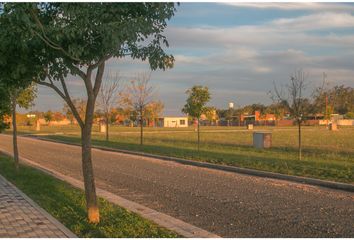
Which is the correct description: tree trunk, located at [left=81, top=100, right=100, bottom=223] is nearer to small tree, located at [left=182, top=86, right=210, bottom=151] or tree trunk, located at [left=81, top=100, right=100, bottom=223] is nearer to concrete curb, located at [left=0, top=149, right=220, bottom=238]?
concrete curb, located at [left=0, top=149, right=220, bottom=238]

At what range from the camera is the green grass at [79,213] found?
→ 6.61 m

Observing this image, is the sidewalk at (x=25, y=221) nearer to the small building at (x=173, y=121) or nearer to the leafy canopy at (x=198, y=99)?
the leafy canopy at (x=198, y=99)

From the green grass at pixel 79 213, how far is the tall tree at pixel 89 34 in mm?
393

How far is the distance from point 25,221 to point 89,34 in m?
3.04

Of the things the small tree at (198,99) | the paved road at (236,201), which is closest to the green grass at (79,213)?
the paved road at (236,201)

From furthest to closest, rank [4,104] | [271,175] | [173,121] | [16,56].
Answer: [173,121] → [4,104] → [271,175] → [16,56]

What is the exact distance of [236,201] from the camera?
383 inches

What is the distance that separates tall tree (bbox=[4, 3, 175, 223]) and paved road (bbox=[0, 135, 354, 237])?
220 centimetres

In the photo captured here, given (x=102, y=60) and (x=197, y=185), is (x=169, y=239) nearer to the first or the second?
(x=102, y=60)

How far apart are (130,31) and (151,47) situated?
992 millimetres

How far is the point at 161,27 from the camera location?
22.3ft

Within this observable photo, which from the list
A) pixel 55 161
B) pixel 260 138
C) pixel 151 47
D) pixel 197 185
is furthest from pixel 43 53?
pixel 260 138

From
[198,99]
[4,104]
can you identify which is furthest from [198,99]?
[4,104]

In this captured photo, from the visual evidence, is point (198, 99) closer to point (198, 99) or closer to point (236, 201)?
point (198, 99)
